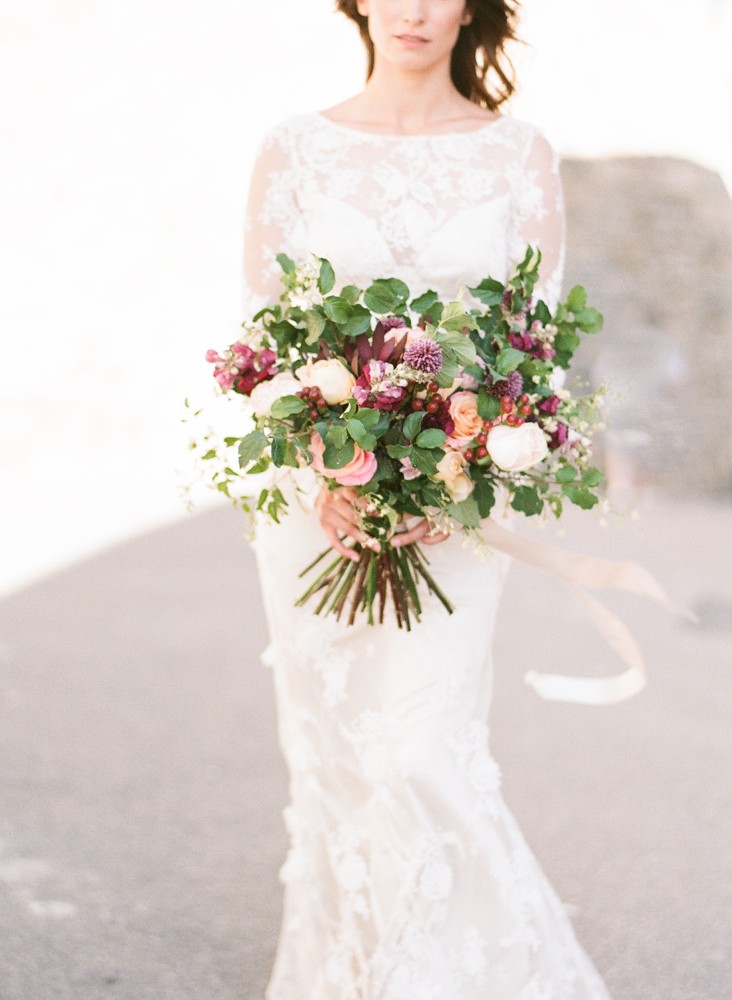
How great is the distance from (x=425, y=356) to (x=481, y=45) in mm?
1312

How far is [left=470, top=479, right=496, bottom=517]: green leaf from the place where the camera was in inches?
103

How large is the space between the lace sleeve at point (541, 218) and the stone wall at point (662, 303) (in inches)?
347

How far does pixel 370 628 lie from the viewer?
2914 mm

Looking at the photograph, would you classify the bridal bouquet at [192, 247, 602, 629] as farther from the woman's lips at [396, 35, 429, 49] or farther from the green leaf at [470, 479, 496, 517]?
the woman's lips at [396, 35, 429, 49]

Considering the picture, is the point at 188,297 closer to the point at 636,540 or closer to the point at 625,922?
the point at 636,540

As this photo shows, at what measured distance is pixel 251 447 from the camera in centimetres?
255

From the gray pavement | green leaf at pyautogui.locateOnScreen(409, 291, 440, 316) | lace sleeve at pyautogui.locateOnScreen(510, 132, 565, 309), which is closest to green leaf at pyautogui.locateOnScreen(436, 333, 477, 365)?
green leaf at pyautogui.locateOnScreen(409, 291, 440, 316)

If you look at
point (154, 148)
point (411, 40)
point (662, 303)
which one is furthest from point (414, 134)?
point (154, 148)

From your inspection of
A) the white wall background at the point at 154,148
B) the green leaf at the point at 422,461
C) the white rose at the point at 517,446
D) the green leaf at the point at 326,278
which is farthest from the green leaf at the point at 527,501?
the white wall background at the point at 154,148

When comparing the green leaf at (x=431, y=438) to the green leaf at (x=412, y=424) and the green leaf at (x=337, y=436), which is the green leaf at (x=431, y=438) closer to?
the green leaf at (x=412, y=424)

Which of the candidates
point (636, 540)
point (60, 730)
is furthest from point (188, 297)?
point (60, 730)

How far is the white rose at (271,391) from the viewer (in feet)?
8.43

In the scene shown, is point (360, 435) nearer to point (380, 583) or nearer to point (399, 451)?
point (399, 451)

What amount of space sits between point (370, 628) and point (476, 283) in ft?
2.70
